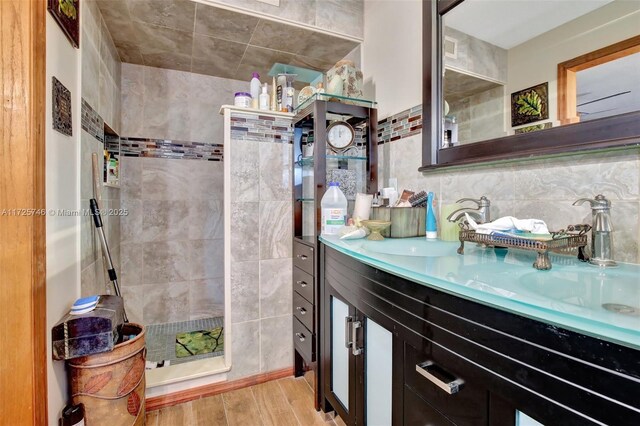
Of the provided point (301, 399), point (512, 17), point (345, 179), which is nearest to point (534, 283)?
point (512, 17)

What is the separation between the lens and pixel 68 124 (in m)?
1.23

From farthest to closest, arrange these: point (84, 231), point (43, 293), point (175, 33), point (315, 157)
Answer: point (175, 33), point (315, 157), point (84, 231), point (43, 293)

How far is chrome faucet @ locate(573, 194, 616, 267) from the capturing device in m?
0.81

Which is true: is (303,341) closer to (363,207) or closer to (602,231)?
(363,207)

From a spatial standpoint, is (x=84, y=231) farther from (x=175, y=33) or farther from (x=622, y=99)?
(x=622, y=99)

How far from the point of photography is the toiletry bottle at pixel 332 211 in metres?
1.53

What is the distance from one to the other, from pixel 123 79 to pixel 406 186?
7.71 ft

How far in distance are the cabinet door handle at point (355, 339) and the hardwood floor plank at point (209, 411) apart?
2.92ft

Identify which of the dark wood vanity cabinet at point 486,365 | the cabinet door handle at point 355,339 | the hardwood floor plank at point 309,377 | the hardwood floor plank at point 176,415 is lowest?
the hardwood floor plank at point 176,415

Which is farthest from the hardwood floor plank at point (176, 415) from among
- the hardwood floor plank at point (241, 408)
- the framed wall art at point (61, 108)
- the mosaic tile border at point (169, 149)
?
the mosaic tile border at point (169, 149)

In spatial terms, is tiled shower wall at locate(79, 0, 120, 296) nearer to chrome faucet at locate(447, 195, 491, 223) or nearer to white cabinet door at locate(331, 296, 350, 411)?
white cabinet door at locate(331, 296, 350, 411)

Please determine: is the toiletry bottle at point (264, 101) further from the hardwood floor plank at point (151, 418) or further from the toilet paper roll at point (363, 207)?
the hardwood floor plank at point (151, 418)

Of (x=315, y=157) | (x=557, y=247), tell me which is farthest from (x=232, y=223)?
(x=557, y=247)

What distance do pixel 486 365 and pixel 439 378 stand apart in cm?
14
